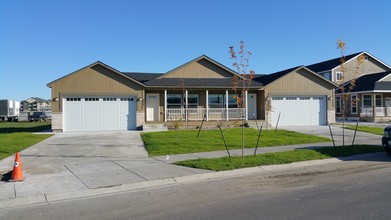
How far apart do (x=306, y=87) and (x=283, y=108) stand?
250cm

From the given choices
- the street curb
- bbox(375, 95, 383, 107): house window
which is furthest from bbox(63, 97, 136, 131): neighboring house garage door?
bbox(375, 95, 383, 107): house window

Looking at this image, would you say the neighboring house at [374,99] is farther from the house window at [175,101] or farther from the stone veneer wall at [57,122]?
the stone veneer wall at [57,122]

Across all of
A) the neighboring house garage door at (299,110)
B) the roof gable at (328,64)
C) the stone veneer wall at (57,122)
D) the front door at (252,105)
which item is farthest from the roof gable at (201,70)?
the roof gable at (328,64)

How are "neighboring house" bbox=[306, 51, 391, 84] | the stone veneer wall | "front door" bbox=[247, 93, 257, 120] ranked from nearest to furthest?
1. the stone veneer wall
2. "front door" bbox=[247, 93, 257, 120]
3. "neighboring house" bbox=[306, 51, 391, 84]

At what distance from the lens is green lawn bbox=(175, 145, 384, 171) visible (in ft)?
34.1

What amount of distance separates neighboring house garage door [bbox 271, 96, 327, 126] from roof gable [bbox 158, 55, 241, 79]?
4210 millimetres

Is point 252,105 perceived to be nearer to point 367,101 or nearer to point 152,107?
point 152,107

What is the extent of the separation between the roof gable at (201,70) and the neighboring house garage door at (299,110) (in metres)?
4.21

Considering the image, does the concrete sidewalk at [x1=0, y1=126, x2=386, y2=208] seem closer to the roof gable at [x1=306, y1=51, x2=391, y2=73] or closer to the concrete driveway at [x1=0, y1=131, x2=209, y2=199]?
the concrete driveway at [x1=0, y1=131, x2=209, y2=199]

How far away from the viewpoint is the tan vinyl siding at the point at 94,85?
22391 mm

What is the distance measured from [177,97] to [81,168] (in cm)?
1651

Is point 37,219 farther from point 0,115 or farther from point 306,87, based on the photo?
point 0,115

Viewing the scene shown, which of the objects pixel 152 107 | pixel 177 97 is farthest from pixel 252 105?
pixel 152 107

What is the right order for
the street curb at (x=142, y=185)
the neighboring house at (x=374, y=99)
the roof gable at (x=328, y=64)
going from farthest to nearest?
1. the roof gable at (x=328, y=64)
2. the neighboring house at (x=374, y=99)
3. the street curb at (x=142, y=185)
